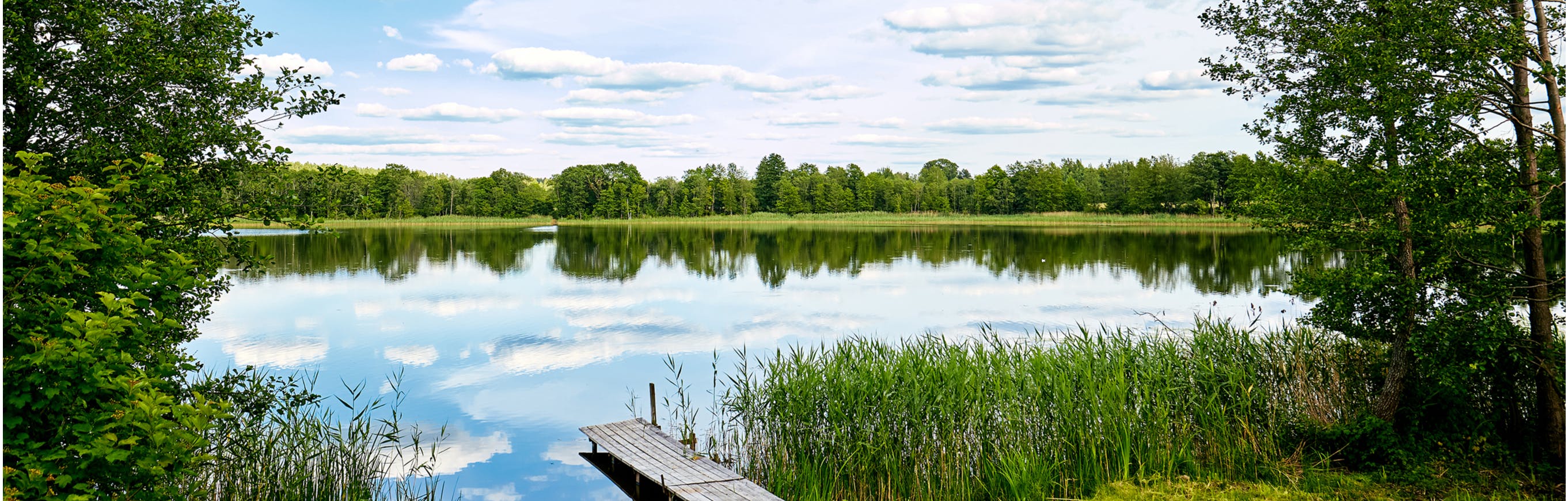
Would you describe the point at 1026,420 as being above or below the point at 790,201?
below

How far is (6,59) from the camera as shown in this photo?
8164mm

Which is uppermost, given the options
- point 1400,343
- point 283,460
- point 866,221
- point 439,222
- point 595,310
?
point 439,222

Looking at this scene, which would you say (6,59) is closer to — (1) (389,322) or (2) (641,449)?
(2) (641,449)

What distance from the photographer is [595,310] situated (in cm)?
2648

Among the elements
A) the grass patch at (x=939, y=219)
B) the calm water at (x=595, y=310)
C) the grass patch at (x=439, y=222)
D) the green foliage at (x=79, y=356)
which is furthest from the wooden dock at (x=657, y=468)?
the grass patch at (x=439, y=222)

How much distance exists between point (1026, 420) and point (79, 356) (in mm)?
8392

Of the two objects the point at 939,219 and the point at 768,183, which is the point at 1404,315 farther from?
the point at 768,183

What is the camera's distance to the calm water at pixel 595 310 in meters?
14.9

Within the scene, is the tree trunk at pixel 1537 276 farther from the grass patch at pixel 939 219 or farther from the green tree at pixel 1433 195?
the grass patch at pixel 939 219

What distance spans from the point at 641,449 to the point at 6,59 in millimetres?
7542

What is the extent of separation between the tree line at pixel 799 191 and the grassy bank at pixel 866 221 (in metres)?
1.96

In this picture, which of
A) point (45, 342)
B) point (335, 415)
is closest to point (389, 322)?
point (335, 415)

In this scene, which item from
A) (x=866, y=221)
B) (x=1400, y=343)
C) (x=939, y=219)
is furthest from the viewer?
(x=939, y=219)

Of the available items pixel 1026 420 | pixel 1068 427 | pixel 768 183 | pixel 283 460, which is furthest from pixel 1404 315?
pixel 768 183
